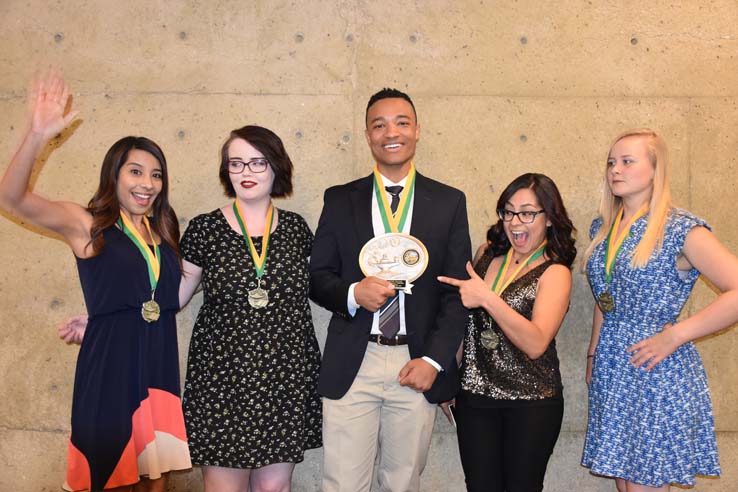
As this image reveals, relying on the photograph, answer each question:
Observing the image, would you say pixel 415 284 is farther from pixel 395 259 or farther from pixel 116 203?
pixel 116 203

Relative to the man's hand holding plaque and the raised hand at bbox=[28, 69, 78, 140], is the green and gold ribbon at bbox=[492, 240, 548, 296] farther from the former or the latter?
the raised hand at bbox=[28, 69, 78, 140]

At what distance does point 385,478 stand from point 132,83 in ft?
8.51

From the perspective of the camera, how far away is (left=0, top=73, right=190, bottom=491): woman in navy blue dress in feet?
8.97

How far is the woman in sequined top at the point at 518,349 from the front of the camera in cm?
283

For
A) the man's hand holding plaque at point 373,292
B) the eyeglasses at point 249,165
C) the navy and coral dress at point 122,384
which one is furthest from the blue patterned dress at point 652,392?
the navy and coral dress at point 122,384

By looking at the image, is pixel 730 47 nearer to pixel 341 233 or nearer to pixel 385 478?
pixel 341 233

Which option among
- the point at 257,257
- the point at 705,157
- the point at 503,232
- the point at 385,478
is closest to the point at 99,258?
the point at 257,257

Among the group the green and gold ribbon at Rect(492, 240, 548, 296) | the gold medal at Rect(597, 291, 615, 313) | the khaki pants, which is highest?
the green and gold ribbon at Rect(492, 240, 548, 296)

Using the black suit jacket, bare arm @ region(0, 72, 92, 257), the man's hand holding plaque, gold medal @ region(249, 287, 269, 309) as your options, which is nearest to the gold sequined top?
the black suit jacket

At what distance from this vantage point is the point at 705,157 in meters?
3.94

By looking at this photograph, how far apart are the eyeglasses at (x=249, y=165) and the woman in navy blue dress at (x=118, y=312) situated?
341 mm

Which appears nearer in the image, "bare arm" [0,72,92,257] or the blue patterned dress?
"bare arm" [0,72,92,257]

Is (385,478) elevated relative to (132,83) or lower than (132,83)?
lower

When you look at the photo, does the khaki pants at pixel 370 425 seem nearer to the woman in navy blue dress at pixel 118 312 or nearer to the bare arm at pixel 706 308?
the woman in navy blue dress at pixel 118 312
